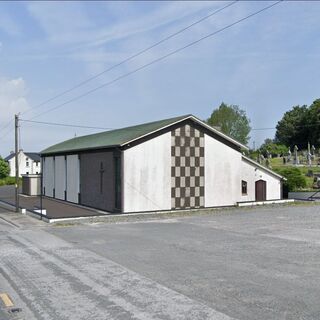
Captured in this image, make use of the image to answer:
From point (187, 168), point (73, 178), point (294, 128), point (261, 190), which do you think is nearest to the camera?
point (187, 168)

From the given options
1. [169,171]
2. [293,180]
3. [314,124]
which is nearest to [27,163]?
[314,124]

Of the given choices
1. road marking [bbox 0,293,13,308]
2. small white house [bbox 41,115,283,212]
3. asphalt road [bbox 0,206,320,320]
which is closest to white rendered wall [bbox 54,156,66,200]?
small white house [bbox 41,115,283,212]

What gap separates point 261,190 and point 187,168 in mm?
7280

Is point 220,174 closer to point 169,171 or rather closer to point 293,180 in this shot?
point 169,171

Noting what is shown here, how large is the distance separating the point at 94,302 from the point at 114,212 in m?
20.3

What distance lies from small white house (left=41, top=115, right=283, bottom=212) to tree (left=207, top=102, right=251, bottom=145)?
198ft

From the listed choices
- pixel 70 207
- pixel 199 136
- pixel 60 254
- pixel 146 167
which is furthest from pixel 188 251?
pixel 70 207

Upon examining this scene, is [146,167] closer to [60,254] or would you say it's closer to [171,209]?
[171,209]

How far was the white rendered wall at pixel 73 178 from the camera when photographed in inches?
1368

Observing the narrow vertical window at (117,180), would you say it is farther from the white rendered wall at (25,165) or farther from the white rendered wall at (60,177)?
the white rendered wall at (25,165)

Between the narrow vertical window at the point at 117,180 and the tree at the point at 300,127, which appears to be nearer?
the narrow vertical window at the point at 117,180

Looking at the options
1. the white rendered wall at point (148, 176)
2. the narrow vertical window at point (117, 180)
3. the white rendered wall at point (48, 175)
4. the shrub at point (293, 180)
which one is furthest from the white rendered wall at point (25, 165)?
the white rendered wall at point (148, 176)

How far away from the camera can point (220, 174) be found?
3122 centimetres

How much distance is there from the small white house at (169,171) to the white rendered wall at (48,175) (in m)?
7.84
